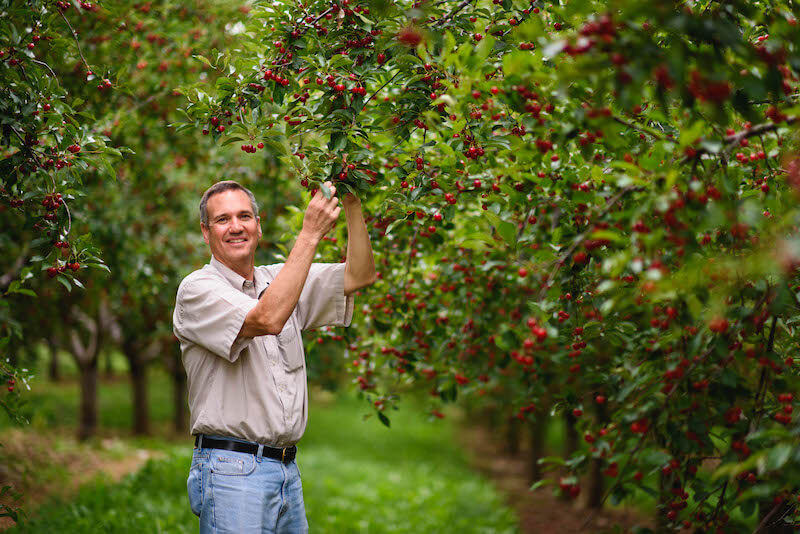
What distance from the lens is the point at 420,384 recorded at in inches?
251

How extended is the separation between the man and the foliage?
0.35m

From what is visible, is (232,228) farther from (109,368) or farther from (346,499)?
(109,368)

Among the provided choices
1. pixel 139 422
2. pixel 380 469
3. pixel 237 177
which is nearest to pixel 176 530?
pixel 237 177

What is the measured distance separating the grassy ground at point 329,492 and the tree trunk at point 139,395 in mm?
581

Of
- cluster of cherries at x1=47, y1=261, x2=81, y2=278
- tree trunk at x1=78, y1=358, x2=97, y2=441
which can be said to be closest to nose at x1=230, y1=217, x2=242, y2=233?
cluster of cherries at x1=47, y1=261, x2=81, y2=278

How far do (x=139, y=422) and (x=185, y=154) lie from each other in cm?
922

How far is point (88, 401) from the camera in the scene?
41.4 ft

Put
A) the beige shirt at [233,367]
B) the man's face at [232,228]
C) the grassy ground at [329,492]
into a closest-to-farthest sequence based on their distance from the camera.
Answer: the beige shirt at [233,367] → the man's face at [232,228] → the grassy ground at [329,492]

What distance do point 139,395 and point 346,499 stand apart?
7.51m

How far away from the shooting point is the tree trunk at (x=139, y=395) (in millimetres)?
13242

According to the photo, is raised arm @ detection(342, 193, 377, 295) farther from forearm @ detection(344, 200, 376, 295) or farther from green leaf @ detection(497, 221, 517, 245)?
green leaf @ detection(497, 221, 517, 245)

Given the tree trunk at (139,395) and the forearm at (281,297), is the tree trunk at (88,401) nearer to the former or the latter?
the tree trunk at (139,395)

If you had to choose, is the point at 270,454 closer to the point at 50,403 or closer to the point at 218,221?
the point at 218,221

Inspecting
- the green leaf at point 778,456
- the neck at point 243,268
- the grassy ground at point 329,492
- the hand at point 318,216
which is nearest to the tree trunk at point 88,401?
the grassy ground at point 329,492
